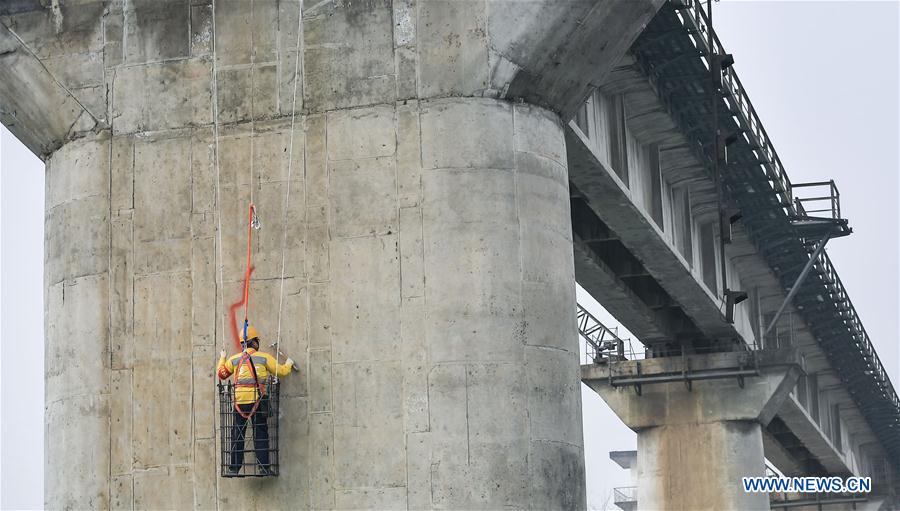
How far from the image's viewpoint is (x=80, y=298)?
20078 millimetres

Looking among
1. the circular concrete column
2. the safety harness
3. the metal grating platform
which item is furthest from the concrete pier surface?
the metal grating platform

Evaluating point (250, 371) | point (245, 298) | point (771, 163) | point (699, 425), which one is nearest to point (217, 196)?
point (245, 298)

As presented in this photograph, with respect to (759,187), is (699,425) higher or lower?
lower

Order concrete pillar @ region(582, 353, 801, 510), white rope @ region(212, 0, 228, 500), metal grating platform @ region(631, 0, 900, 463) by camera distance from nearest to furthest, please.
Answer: white rope @ region(212, 0, 228, 500)
metal grating platform @ region(631, 0, 900, 463)
concrete pillar @ region(582, 353, 801, 510)

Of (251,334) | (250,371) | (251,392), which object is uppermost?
(251,334)

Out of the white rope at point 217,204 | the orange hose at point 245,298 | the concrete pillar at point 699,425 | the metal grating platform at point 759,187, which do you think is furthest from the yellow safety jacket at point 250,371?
the concrete pillar at point 699,425

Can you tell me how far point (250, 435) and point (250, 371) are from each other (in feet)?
2.52

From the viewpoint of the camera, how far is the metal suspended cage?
62.3 feet

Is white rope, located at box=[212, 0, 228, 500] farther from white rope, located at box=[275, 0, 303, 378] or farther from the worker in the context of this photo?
white rope, located at box=[275, 0, 303, 378]

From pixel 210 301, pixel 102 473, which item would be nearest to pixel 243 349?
pixel 210 301

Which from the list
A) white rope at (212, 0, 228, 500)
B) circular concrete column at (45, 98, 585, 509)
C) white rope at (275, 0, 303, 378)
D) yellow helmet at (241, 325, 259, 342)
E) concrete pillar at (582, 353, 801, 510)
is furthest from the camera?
concrete pillar at (582, 353, 801, 510)

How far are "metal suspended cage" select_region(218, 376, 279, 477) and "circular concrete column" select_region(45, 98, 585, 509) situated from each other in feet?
0.51

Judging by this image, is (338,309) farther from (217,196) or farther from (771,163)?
(771,163)

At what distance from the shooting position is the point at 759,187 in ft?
128
